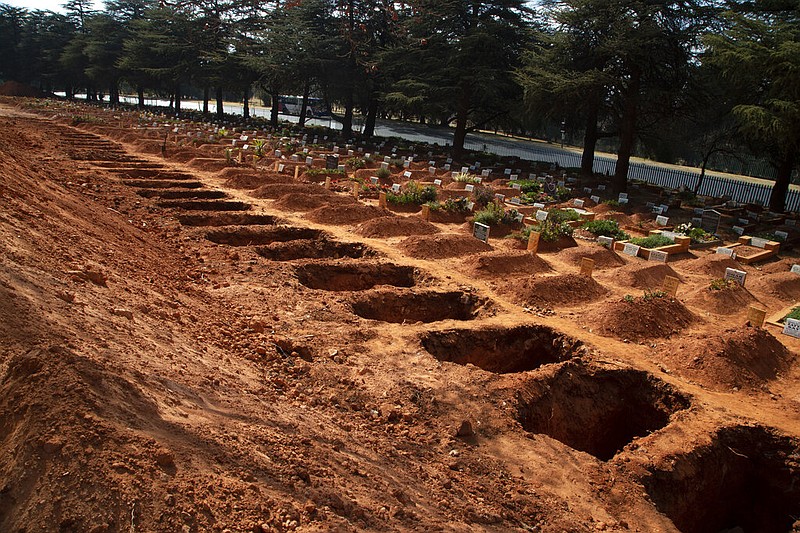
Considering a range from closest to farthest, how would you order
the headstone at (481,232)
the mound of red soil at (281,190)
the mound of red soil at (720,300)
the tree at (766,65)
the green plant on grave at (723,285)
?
the mound of red soil at (720,300)
the green plant on grave at (723,285)
the headstone at (481,232)
the mound of red soil at (281,190)
the tree at (766,65)

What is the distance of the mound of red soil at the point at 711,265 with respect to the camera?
14.7 metres

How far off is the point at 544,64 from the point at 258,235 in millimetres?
19608

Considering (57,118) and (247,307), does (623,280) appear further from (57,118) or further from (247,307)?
(57,118)

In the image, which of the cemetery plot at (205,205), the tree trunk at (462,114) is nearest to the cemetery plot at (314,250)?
the cemetery plot at (205,205)

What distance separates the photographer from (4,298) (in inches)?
177

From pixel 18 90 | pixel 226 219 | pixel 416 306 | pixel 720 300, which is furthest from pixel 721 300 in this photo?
pixel 18 90

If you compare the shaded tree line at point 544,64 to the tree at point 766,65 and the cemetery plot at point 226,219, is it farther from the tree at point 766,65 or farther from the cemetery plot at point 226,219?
the cemetery plot at point 226,219

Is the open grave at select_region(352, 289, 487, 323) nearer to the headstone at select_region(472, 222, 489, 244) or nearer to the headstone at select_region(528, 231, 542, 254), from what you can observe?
the headstone at select_region(528, 231, 542, 254)

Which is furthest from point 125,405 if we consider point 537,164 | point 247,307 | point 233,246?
point 537,164

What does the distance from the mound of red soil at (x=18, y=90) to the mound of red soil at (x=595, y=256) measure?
74991mm

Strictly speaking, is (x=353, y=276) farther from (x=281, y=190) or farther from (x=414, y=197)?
(x=281, y=190)

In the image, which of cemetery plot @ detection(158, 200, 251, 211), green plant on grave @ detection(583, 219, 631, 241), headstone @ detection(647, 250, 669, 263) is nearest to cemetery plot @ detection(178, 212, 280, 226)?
cemetery plot @ detection(158, 200, 251, 211)

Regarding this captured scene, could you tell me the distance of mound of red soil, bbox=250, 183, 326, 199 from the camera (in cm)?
Result: 1811

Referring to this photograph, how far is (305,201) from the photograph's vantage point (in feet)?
56.3
